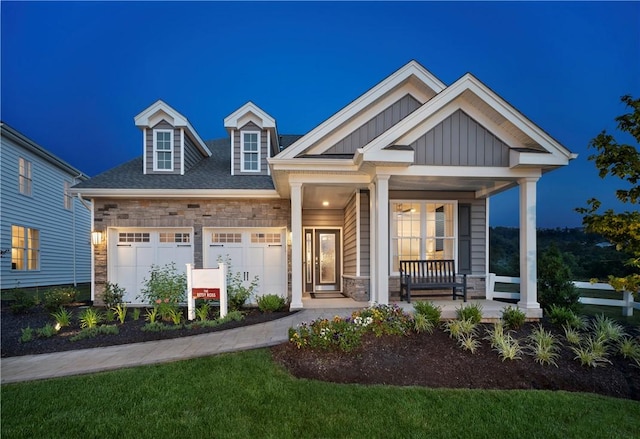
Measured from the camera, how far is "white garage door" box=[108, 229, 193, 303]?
10.3 m

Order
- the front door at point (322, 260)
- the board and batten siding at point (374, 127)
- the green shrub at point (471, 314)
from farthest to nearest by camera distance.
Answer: the front door at point (322, 260) < the board and batten siding at point (374, 127) < the green shrub at point (471, 314)

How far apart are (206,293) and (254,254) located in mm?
2846

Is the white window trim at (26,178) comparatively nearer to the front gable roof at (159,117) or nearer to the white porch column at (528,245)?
the front gable roof at (159,117)

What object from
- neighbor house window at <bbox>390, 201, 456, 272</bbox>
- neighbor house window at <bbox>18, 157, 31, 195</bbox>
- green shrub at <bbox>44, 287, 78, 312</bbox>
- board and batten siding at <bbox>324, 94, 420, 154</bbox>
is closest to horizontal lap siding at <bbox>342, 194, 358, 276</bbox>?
neighbor house window at <bbox>390, 201, 456, 272</bbox>

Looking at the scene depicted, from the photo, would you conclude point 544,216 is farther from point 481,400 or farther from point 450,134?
point 481,400

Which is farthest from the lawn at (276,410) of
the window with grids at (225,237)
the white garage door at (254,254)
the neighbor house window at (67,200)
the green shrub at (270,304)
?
the neighbor house window at (67,200)

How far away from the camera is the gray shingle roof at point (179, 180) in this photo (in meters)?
10.1

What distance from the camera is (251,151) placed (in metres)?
11.5

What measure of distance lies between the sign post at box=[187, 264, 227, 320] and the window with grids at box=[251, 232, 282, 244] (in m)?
2.79

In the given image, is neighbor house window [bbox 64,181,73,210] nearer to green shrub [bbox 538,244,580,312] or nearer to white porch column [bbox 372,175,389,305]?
white porch column [bbox 372,175,389,305]

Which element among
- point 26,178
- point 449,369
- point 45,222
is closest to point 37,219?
point 45,222

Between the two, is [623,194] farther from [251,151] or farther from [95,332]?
[251,151]

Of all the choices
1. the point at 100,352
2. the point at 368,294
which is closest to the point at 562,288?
the point at 368,294

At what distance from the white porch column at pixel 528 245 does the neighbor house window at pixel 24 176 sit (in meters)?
16.7
